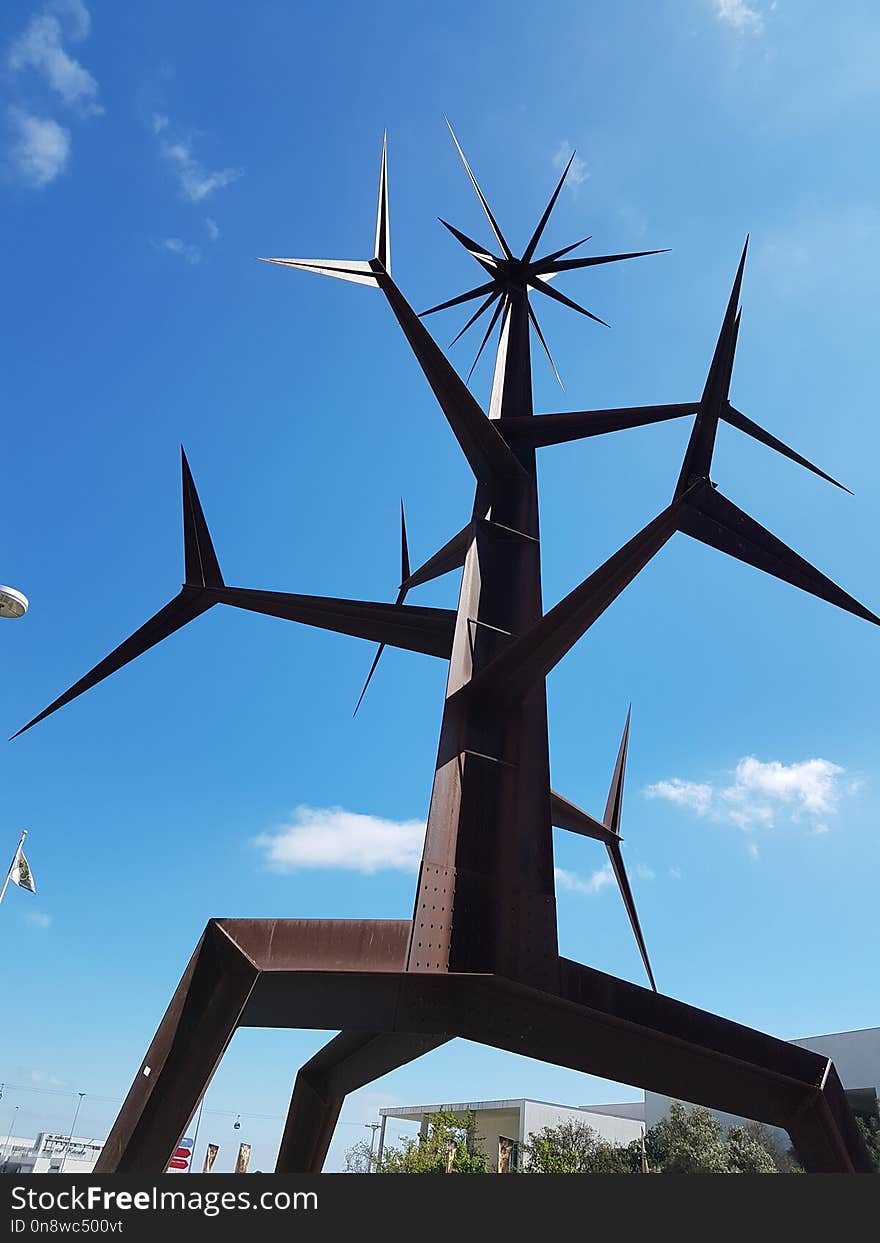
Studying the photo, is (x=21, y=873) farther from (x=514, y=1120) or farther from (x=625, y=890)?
(x=514, y=1120)

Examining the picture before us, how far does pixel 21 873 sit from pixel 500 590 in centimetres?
1961

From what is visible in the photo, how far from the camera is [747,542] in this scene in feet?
35.3

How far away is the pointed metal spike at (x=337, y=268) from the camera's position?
37.3 ft

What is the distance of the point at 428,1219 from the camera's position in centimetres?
498

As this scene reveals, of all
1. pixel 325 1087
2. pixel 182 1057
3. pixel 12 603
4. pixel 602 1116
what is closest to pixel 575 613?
pixel 182 1057

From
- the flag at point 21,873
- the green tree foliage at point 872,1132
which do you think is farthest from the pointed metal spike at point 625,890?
the green tree foliage at point 872,1132

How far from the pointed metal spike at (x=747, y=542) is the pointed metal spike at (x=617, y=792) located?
13.1 feet

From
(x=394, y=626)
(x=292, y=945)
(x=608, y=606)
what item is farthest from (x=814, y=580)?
(x=292, y=945)

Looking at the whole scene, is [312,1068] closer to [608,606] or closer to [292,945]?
[292,945]

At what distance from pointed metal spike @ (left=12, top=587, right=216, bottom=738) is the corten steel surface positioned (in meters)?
0.03

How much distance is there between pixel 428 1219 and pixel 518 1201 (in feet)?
1.89

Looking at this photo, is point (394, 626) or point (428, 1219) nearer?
point (428, 1219)

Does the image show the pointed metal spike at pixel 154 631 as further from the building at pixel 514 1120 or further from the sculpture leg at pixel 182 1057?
the building at pixel 514 1120

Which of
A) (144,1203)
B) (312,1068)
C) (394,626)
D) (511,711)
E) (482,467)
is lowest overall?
(144,1203)
